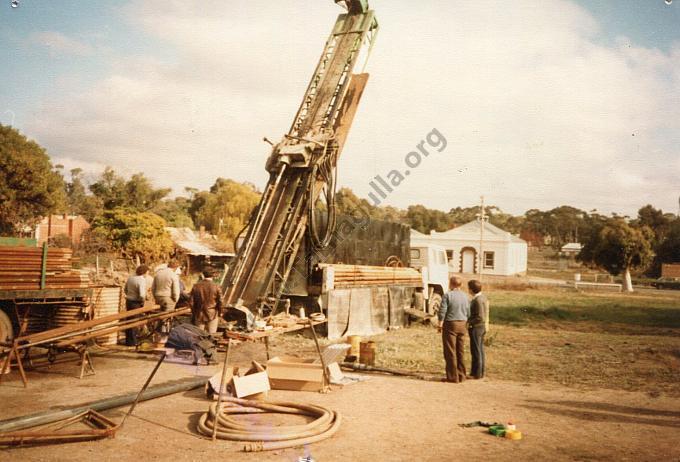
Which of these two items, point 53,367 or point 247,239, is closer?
point 53,367

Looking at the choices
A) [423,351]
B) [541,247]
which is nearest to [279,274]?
[423,351]

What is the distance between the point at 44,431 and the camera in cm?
610

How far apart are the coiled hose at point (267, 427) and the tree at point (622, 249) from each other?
133 feet

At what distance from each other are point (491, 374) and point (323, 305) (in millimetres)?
4634

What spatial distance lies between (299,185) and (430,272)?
834 centimetres

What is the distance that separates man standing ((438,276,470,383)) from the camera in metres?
9.77

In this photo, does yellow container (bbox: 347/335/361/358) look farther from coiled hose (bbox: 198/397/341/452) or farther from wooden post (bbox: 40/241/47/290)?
wooden post (bbox: 40/241/47/290)

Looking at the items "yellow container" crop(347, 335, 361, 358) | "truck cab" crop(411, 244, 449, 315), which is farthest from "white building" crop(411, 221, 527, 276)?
"yellow container" crop(347, 335, 361, 358)

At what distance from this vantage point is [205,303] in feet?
32.0

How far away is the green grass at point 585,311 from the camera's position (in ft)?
73.6

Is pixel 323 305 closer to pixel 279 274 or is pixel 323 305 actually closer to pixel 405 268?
pixel 279 274

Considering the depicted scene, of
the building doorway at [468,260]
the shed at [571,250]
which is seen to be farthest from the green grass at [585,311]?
the shed at [571,250]

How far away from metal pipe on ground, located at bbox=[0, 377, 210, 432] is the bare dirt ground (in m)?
0.11

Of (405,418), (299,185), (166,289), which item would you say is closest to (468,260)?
(299,185)
